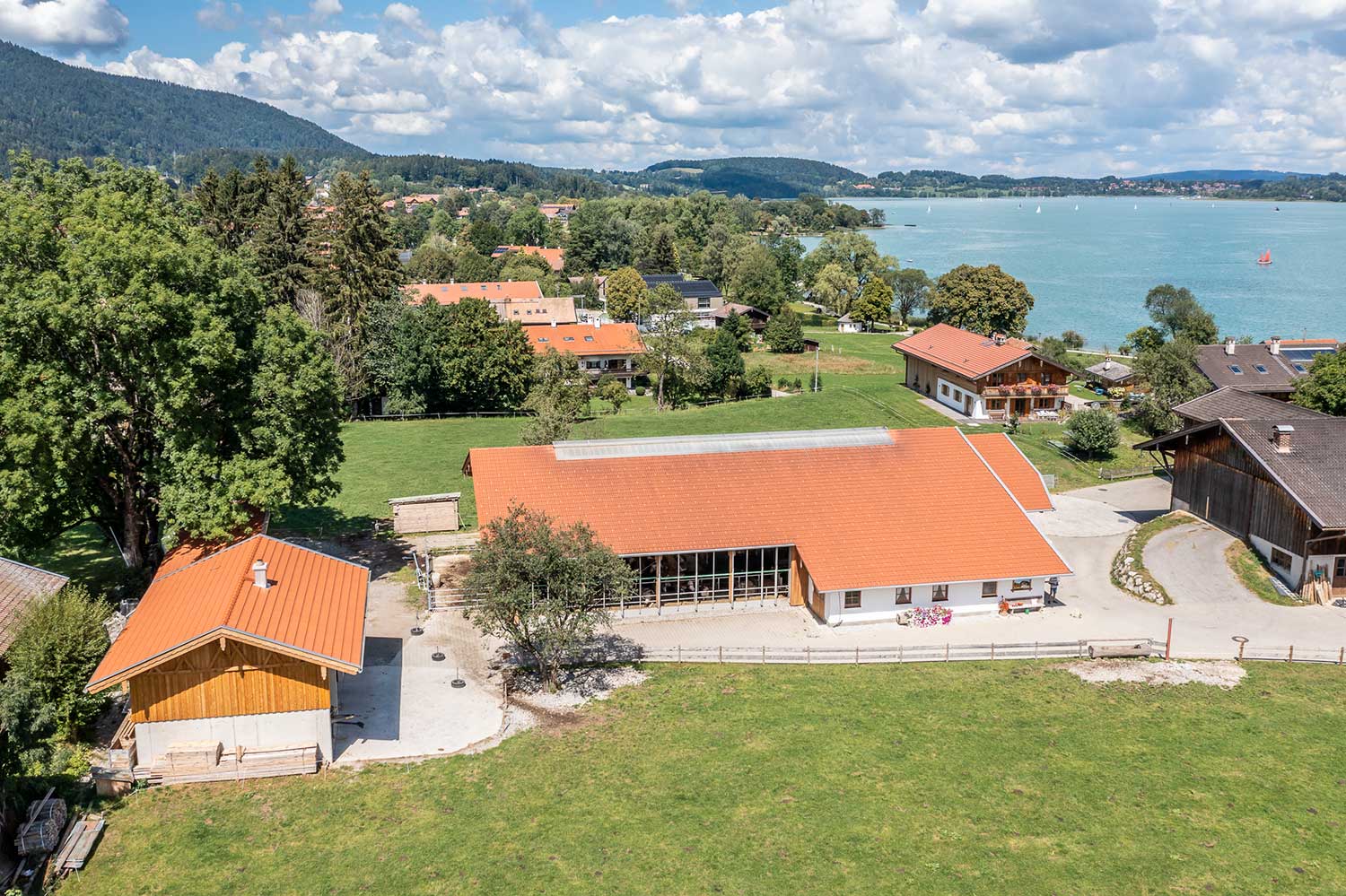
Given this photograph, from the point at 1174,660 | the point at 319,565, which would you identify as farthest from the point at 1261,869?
the point at 319,565

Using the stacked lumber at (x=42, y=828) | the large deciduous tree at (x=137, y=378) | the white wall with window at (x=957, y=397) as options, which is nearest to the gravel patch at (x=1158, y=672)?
the large deciduous tree at (x=137, y=378)


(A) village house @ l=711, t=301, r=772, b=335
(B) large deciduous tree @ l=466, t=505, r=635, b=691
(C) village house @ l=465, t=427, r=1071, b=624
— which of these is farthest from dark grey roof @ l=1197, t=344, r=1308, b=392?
(B) large deciduous tree @ l=466, t=505, r=635, b=691

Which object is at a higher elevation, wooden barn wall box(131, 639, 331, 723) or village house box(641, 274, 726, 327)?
village house box(641, 274, 726, 327)

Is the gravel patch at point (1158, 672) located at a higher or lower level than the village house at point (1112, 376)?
lower

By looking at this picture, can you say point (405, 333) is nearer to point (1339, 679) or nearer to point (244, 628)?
point (244, 628)

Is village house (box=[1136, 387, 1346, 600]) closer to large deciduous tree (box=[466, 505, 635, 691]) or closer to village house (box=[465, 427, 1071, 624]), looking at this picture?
village house (box=[465, 427, 1071, 624])

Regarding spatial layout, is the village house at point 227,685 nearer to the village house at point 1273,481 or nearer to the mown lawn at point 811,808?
the mown lawn at point 811,808
